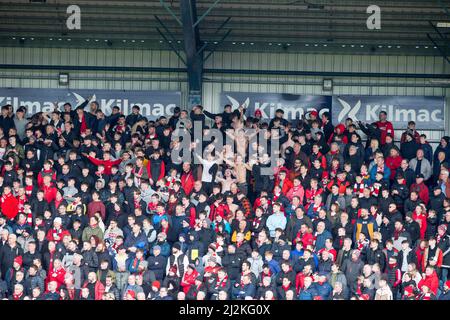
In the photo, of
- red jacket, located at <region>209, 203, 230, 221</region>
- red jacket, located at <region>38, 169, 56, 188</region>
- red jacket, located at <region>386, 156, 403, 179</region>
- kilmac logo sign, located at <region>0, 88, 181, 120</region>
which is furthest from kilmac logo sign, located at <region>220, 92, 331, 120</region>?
red jacket, located at <region>38, 169, 56, 188</region>

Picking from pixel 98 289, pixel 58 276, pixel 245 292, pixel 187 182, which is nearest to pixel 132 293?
pixel 98 289

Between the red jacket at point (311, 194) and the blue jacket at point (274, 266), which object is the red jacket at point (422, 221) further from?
the blue jacket at point (274, 266)

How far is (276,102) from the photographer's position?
31.3 m

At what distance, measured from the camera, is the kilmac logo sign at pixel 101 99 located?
31266 millimetres

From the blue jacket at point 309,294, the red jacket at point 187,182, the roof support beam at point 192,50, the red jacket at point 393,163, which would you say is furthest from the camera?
the red jacket at point 393,163

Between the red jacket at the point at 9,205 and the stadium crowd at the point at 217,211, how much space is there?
0.09 feet

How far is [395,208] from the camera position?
83.6 feet

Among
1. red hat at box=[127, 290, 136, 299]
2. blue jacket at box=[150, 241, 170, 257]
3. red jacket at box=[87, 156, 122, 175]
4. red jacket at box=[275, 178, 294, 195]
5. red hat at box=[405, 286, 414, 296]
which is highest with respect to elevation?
red jacket at box=[87, 156, 122, 175]

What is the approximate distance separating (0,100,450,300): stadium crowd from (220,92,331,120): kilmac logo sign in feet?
5.31

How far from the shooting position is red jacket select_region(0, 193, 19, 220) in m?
25.8

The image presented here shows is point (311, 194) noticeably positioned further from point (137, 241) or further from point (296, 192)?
point (137, 241)

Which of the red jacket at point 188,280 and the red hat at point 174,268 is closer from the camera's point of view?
the red jacket at point 188,280

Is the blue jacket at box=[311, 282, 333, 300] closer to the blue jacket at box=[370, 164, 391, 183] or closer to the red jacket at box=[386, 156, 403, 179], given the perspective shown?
the blue jacket at box=[370, 164, 391, 183]

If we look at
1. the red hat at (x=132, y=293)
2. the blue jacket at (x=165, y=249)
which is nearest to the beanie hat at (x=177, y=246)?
the blue jacket at (x=165, y=249)
